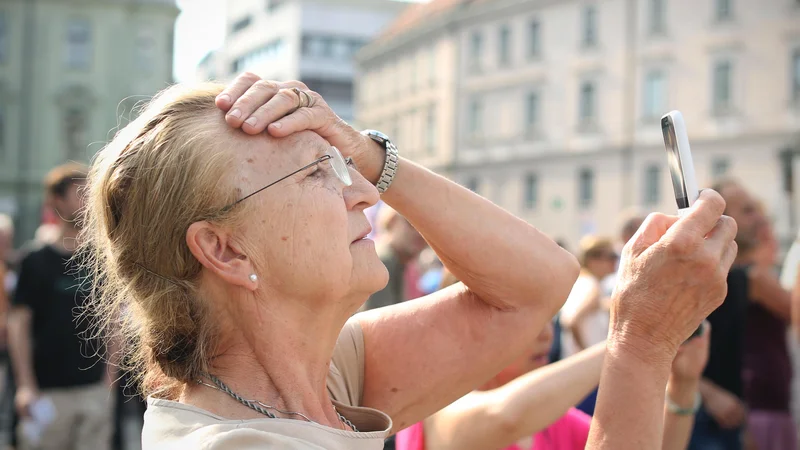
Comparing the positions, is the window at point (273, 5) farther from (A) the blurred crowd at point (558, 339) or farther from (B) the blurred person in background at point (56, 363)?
(B) the blurred person in background at point (56, 363)

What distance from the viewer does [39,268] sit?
523 cm

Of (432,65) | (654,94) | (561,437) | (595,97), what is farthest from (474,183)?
(561,437)

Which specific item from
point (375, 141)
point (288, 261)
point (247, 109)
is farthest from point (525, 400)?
point (247, 109)

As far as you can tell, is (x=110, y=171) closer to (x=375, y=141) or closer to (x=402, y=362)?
(x=375, y=141)

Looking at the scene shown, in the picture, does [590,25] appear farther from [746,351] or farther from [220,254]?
[220,254]

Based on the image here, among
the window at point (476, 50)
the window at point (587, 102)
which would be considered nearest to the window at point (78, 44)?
the window at point (476, 50)

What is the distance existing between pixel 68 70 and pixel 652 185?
24069 mm

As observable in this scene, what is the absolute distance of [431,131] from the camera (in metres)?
52.2

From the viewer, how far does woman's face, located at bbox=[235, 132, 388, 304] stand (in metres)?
1.75

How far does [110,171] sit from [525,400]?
1.17 meters

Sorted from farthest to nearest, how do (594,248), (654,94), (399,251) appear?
(654,94), (594,248), (399,251)

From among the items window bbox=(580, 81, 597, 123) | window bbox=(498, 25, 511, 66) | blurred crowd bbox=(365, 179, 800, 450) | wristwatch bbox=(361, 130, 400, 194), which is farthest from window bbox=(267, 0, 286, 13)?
wristwatch bbox=(361, 130, 400, 194)

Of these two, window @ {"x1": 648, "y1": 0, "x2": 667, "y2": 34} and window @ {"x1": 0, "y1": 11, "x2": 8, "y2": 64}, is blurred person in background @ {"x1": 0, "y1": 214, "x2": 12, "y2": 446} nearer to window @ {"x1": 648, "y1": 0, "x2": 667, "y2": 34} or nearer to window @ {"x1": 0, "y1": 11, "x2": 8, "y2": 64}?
window @ {"x1": 0, "y1": 11, "x2": 8, "y2": 64}

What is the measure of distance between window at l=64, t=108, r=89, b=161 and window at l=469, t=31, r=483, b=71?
1856 cm
